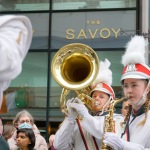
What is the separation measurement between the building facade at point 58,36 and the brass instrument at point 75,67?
732 centimetres

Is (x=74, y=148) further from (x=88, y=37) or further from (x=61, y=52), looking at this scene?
(x=88, y=37)

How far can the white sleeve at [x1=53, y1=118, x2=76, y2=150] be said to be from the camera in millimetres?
4289

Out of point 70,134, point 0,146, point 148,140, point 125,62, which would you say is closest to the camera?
point 0,146

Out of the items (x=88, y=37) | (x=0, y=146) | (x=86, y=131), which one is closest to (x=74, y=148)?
(x=86, y=131)

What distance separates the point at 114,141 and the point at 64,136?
2.61 ft

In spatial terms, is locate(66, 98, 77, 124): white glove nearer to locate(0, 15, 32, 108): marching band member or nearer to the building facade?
locate(0, 15, 32, 108): marching band member

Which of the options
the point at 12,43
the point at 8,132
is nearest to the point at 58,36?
the point at 8,132

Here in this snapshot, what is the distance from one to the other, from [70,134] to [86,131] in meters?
0.19

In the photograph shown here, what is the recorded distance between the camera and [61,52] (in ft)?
14.5

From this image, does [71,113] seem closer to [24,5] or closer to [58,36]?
[58,36]

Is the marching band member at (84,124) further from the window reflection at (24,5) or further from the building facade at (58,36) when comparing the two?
the window reflection at (24,5)

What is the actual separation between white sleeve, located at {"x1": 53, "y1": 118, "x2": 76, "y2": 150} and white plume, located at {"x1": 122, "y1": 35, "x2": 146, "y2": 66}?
766mm

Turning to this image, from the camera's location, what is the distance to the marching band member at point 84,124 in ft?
14.0

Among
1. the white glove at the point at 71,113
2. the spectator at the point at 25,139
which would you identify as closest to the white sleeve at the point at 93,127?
A: the white glove at the point at 71,113
